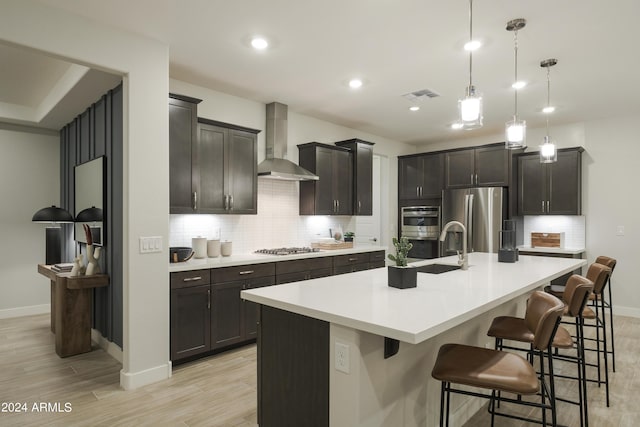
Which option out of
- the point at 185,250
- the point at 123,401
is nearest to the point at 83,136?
the point at 185,250

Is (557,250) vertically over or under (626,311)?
over

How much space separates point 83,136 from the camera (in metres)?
4.45

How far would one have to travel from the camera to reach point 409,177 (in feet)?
22.8

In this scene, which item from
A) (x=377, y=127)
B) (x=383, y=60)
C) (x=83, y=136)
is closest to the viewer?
(x=383, y=60)

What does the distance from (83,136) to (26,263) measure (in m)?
2.26

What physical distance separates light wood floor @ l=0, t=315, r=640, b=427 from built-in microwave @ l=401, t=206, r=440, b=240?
307cm

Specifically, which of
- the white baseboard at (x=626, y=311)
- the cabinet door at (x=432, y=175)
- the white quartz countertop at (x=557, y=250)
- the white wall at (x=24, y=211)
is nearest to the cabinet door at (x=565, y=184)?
the white quartz countertop at (x=557, y=250)

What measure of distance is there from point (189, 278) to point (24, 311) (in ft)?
11.7

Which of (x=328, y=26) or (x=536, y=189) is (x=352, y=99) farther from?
(x=536, y=189)

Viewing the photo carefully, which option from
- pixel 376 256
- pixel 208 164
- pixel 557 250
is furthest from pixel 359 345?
pixel 557 250

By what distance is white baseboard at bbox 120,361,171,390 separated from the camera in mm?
2953

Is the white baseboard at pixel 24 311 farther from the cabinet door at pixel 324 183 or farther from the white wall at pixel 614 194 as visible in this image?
the white wall at pixel 614 194

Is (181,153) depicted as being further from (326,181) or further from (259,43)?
(326,181)

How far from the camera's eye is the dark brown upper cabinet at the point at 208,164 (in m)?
3.58
